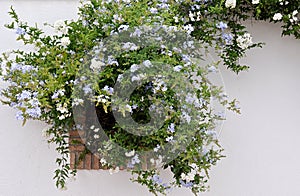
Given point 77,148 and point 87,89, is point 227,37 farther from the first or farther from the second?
point 77,148

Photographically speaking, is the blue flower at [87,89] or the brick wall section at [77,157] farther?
the brick wall section at [77,157]

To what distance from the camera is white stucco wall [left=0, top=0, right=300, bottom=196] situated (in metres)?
2.78

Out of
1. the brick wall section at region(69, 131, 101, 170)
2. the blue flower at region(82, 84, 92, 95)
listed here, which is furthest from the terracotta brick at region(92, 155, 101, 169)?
the blue flower at region(82, 84, 92, 95)

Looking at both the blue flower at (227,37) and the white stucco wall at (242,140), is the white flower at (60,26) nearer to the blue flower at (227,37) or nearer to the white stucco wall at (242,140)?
the white stucco wall at (242,140)

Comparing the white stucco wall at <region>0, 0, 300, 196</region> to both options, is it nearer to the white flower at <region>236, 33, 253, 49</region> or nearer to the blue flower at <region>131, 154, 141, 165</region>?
the white flower at <region>236, 33, 253, 49</region>

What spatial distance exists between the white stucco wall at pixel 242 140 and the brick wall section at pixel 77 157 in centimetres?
16

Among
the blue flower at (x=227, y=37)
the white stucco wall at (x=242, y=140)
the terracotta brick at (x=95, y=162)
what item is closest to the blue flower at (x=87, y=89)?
the terracotta brick at (x=95, y=162)

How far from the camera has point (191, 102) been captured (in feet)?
7.55

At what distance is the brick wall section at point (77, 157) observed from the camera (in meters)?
2.56

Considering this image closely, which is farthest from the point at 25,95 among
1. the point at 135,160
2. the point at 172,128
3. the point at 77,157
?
the point at 172,128

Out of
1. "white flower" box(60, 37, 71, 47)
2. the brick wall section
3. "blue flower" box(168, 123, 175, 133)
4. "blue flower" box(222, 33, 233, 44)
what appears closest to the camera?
"blue flower" box(168, 123, 175, 133)

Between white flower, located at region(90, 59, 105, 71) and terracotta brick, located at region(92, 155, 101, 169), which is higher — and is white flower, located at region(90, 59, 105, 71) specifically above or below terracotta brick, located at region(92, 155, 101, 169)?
above

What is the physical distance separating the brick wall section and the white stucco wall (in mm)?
161

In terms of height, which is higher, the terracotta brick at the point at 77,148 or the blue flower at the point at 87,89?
the blue flower at the point at 87,89
